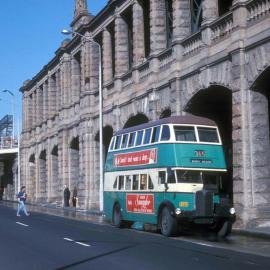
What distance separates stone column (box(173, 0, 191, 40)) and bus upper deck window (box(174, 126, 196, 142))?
8695 millimetres

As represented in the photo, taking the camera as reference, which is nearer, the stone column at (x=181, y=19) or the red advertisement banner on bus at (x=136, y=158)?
the red advertisement banner on bus at (x=136, y=158)

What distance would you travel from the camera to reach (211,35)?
25641 mm

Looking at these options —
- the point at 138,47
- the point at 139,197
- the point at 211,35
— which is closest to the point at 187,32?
the point at 211,35

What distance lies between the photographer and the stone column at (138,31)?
114ft

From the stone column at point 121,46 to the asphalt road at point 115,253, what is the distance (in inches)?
742

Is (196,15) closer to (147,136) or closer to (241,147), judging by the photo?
(241,147)

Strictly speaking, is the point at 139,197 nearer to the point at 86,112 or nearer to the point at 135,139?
the point at 135,139

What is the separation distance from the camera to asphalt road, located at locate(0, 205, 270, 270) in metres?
12.7

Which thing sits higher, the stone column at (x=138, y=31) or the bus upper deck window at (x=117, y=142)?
the stone column at (x=138, y=31)

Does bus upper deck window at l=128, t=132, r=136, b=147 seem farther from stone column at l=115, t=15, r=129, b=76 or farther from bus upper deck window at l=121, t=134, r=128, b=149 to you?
stone column at l=115, t=15, r=129, b=76

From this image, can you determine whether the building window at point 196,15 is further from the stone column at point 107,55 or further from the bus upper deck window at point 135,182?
the stone column at point 107,55

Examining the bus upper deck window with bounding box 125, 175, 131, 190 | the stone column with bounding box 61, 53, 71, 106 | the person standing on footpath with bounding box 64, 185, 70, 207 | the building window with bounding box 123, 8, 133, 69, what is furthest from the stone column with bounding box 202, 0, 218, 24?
the stone column with bounding box 61, 53, 71, 106

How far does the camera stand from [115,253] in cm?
1498

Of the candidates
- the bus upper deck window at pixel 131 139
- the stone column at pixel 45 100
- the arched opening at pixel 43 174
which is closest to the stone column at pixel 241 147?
the bus upper deck window at pixel 131 139
